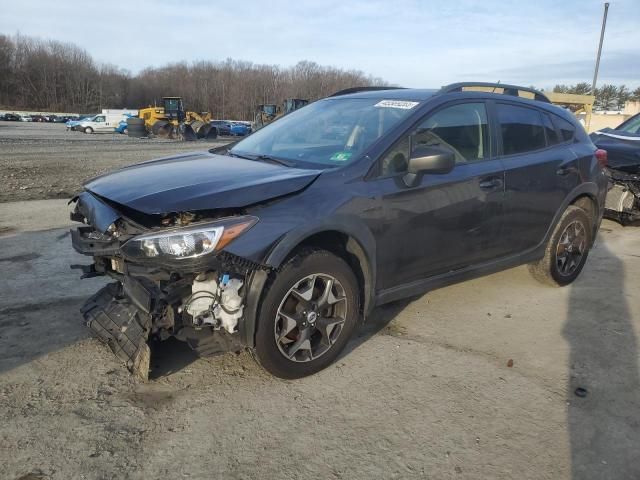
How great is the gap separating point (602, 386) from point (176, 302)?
2.73 m

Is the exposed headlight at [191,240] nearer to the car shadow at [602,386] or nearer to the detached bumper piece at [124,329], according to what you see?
the detached bumper piece at [124,329]

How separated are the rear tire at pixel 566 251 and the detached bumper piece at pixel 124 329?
375 centimetres

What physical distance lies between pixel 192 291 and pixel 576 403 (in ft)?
7.87

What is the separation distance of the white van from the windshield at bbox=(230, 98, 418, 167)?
4582 cm


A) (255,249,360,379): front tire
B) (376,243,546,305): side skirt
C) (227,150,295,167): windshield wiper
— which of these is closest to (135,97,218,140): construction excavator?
(227,150,295,167): windshield wiper

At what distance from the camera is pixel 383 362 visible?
3541mm

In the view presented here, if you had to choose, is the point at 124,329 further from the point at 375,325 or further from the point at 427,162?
the point at 427,162

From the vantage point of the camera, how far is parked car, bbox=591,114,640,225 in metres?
7.72

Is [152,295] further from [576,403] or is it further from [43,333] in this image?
[576,403]

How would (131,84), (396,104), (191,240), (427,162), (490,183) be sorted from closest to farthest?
(191,240)
(427,162)
(396,104)
(490,183)
(131,84)

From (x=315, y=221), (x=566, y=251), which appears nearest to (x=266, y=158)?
(x=315, y=221)

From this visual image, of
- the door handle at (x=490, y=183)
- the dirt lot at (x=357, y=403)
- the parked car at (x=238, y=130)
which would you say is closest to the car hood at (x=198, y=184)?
the dirt lot at (x=357, y=403)

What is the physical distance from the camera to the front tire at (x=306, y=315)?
3016mm

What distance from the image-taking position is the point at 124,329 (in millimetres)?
3092
